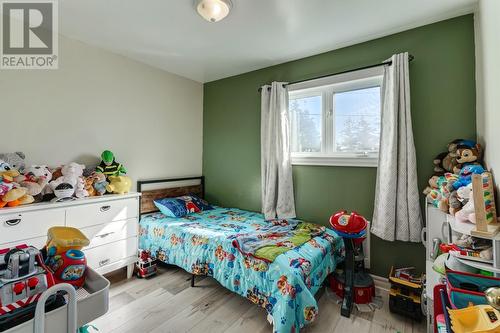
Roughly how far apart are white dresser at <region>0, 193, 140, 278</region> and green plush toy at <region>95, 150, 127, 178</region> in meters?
0.30

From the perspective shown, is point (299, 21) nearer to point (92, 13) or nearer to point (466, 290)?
point (92, 13)

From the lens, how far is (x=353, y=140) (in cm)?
253

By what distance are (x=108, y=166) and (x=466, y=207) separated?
2987 millimetres

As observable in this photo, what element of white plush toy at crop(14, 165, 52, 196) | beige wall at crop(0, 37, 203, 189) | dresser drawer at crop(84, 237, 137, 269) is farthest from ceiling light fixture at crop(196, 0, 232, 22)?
dresser drawer at crop(84, 237, 137, 269)

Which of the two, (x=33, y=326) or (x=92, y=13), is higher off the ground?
(x=92, y=13)

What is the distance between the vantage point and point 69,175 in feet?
7.05

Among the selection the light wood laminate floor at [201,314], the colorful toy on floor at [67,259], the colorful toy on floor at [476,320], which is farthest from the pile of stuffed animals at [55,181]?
the colorful toy on floor at [476,320]

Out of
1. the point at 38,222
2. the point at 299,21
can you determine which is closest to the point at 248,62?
the point at 299,21

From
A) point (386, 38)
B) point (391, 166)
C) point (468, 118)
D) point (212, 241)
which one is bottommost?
point (212, 241)

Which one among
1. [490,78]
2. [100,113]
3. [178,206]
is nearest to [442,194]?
[490,78]

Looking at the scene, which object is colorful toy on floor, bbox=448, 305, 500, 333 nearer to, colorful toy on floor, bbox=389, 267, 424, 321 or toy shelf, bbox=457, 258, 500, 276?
toy shelf, bbox=457, 258, 500, 276

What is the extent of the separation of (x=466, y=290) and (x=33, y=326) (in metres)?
1.43

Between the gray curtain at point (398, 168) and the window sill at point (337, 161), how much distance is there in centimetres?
17

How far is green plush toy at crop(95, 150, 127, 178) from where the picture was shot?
8.21 feet
